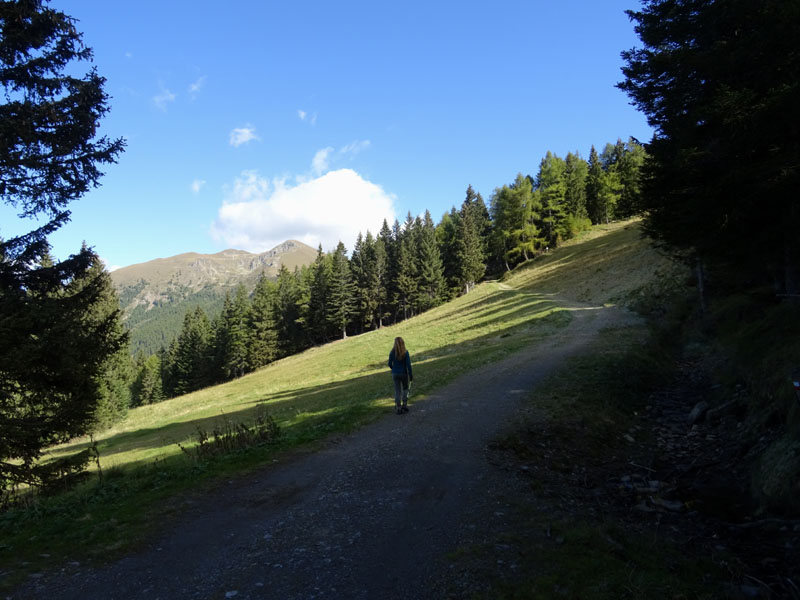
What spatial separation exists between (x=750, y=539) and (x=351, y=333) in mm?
75571

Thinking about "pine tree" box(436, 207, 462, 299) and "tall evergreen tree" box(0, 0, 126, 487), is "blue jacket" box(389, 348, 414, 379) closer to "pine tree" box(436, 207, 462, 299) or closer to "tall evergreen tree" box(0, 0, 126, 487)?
"tall evergreen tree" box(0, 0, 126, 487)

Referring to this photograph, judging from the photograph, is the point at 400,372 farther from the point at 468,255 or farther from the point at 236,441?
the point at 468,255

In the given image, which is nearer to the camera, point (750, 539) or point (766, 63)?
point (750, 539)

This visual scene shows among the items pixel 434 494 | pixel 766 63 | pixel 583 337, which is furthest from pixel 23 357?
pixel 583 337

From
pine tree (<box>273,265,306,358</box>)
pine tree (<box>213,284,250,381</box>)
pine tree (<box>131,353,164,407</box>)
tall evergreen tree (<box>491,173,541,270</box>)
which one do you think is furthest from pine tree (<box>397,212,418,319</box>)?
pine tree (<box>131,353,164,407</box>)

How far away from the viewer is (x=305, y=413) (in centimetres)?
1452

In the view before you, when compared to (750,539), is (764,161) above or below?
above

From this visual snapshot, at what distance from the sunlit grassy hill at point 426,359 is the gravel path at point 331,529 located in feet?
8.78

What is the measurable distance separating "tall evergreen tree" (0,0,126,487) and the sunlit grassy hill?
16.4 feet

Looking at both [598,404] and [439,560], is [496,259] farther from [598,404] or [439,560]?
[439,560]

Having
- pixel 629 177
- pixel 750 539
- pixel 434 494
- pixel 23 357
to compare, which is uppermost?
pixel 629 177

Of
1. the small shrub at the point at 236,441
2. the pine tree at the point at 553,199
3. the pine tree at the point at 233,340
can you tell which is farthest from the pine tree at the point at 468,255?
the small shrub at the point at 236,441

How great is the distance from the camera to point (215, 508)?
705cm

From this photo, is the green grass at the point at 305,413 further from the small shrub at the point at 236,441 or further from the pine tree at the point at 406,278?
the pine tree at the point at 406,278
